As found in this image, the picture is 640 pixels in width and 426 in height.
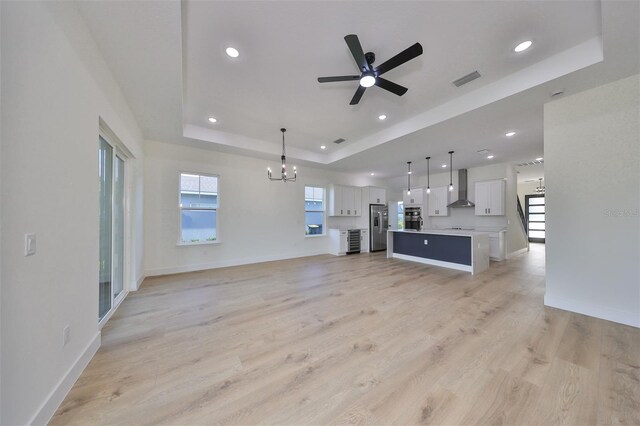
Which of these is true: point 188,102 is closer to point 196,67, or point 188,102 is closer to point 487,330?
point 196,67

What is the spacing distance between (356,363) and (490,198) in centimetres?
710

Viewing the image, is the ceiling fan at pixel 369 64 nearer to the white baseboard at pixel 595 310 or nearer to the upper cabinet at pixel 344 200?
the white baseboard at pixel 595 310

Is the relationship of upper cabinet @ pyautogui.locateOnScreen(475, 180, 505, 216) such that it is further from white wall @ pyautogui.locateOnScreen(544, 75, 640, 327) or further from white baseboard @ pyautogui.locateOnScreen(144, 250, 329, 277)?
white baseboard @ pyautogui.locateOnScreen(144, 250, 329, 277)

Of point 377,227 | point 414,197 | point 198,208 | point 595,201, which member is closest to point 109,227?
point 198,208

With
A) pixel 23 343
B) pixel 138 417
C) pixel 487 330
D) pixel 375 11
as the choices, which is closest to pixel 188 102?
pixel 375 11

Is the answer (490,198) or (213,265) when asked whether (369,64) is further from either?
(490,198)

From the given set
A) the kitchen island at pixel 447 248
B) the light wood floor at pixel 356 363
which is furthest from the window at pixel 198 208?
the kitchen island at pixel 447 248

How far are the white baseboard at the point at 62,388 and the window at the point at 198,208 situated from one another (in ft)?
10.8

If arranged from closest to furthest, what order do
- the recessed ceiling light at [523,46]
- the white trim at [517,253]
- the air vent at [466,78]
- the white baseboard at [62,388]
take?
the white baseboard at [62,388] → the recessed ceiling light at [523,46] → the air vent at [466,78] → the white trim at [517,253]

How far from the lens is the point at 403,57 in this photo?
7.11 ft

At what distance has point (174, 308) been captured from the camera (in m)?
3.07

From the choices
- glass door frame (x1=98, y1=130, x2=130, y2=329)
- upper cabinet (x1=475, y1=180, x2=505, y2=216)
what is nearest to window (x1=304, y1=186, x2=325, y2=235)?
glass door frame (x1=98, y1=130, x2=130, y2=329)

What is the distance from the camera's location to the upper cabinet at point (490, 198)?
257 inches

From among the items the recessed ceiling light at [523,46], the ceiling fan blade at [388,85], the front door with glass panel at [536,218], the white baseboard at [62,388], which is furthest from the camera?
the front door with glass panel at [536,218]
